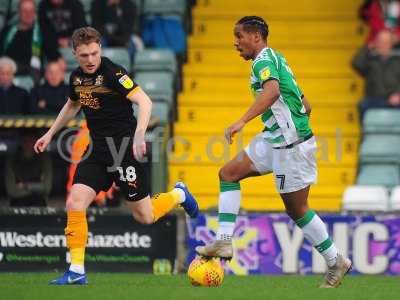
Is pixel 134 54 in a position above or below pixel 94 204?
above

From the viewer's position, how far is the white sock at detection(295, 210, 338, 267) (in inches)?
396

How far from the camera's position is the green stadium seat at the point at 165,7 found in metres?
16.0

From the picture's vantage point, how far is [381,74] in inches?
577

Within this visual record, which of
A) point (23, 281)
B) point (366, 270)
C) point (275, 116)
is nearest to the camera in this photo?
point (275, 116)

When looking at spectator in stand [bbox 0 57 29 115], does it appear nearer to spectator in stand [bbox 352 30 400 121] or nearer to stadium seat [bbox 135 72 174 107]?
stadium seat [bbox 135 72 174 107]

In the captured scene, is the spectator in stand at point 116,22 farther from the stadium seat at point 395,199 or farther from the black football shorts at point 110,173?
the black football shorts at point 110,173

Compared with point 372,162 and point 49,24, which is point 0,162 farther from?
point 372,162

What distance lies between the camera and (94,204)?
1320 centimetres

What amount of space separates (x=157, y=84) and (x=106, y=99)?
4946 millimetres

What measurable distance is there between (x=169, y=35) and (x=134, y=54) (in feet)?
1.78

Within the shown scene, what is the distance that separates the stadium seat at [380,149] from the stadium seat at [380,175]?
0.24 feet

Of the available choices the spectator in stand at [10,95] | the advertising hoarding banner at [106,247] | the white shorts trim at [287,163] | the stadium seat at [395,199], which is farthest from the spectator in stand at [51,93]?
the white shorts trim at [287,163]

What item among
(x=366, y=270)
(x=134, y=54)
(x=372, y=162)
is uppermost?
(x=134, y=54)

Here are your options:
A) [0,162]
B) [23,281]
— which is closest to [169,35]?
[0,162]
